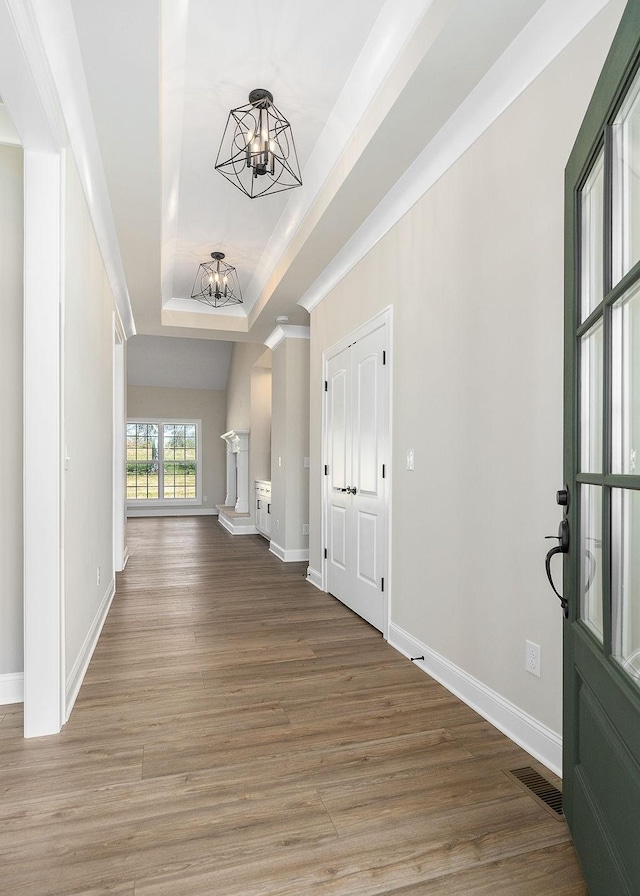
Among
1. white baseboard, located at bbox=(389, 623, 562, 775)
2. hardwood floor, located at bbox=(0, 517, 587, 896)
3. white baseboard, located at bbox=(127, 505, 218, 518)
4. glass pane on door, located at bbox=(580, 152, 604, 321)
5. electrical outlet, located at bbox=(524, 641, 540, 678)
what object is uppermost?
glass pane on door, located at bbox=(580, 152, 604, 321)

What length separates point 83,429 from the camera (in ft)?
10.3

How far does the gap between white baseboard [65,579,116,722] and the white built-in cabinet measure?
372cm

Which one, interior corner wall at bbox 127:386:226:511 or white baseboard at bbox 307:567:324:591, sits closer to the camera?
white baseboard at bbox 307:567:324:591

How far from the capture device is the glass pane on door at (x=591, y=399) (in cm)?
147

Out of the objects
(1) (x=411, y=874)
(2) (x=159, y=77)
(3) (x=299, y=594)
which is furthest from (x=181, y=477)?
(1) (x=411, y=874)

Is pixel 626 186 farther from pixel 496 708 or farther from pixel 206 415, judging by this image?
pixel 206 415

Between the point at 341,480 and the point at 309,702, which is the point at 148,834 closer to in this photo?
the point at 309,702

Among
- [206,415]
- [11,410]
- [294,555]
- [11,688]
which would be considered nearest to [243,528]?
[294,555]

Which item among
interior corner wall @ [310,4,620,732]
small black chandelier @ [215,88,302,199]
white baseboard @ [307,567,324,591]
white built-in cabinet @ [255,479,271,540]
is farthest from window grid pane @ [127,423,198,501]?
interior corner wall @ [310,4,620,732]

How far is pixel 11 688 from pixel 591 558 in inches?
104

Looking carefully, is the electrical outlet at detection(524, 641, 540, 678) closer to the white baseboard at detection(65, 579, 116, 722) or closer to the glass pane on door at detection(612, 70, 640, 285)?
the glass pane on door at detection(612, 70, 640, 285)

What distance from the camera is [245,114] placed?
3.19 metres

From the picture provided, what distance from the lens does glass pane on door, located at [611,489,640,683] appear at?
1216 mm

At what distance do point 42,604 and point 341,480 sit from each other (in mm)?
2653
